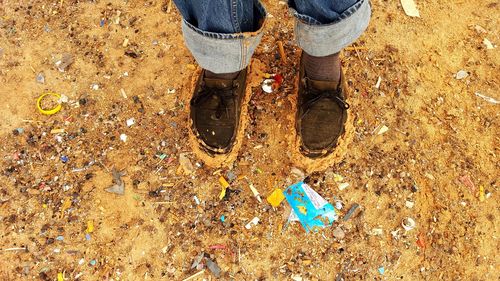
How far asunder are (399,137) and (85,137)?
174cm

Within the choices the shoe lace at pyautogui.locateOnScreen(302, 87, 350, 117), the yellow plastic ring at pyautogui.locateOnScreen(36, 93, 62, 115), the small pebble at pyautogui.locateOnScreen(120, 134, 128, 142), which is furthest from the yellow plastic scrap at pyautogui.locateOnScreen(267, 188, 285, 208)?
the yellow plastic ring at pyautogui.locateOnScreen(36, 93, 62, 115)

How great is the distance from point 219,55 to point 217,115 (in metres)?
0.51

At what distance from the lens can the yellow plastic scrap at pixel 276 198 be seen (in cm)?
217

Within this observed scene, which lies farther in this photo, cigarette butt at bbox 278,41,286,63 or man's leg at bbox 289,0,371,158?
cigarette butt at bbox 278,41,286,63

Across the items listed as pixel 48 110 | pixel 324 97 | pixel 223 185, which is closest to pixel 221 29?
pixel 324 97

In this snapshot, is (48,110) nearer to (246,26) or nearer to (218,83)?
(218,83)

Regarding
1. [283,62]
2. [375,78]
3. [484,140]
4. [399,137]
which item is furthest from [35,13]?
[484,140]

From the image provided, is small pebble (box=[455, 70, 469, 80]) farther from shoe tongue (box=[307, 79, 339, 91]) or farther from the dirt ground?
shoe tongue (box=[307, 79, 339, 91])

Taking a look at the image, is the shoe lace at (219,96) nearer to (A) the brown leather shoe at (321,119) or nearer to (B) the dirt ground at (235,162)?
(B) the dirt ground at (235,162)

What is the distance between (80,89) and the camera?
239 cm

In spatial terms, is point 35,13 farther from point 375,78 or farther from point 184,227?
point 375,78

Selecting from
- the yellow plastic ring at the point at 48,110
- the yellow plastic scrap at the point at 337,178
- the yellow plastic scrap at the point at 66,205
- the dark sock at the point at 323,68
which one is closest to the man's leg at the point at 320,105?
the dark sock at the point at 323,68

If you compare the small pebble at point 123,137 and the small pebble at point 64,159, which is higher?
the small pebble at point 123,137

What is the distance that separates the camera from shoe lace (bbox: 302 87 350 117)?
7.00 feet
